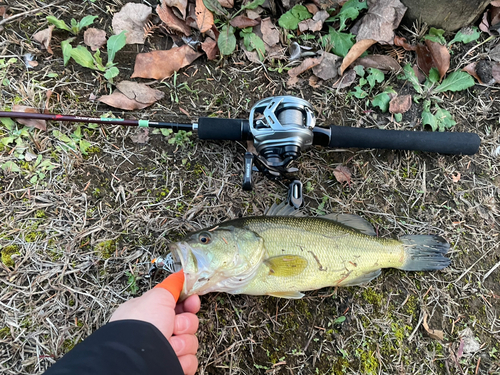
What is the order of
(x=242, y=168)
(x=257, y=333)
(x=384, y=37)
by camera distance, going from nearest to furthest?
(x=257, y=333), (x=242, y=168), (x=384, y=37)

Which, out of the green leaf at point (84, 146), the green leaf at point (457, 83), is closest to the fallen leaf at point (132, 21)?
the green leaf at point (84, 146)

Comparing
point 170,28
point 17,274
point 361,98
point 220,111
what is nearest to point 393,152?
point 361,98

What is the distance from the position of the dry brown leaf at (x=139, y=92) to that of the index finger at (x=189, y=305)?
77.7 inches

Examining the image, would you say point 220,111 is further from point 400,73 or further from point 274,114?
point 400,73

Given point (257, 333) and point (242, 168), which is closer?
point (257, 333)

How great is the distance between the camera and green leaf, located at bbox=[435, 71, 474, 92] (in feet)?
11.1

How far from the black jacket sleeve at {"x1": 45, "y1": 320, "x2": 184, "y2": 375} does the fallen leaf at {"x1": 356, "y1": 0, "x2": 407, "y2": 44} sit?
11.4 ft

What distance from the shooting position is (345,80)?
3.35 m

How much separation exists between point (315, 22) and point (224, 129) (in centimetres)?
170

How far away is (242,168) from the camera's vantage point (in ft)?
10.2

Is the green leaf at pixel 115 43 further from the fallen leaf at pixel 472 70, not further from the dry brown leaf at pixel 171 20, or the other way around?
the fallen leaf at pixel 472 70

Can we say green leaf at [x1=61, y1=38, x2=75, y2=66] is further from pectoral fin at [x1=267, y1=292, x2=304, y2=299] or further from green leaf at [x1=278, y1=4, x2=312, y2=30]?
pectoral fin at [x1=267, y1=292, x2=304, y2=299]

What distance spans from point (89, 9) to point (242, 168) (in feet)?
7.89

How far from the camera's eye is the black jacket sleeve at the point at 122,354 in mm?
1669
